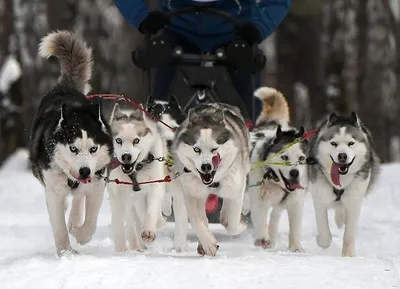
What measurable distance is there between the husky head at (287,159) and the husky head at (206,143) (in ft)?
2.72

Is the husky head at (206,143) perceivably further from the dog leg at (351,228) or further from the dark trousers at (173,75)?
the dark trousers at (173,75)

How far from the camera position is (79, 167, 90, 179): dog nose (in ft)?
13.2

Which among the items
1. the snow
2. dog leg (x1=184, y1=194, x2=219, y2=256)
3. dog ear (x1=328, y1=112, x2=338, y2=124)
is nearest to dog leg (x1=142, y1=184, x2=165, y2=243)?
dog leg (x1=184, y1=194, x2=219, y2=256)

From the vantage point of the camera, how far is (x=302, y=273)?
12.1ft

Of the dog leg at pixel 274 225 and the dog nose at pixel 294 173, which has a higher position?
the dog nose at pixel 294 173

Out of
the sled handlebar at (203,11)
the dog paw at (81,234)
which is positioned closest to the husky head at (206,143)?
the dog paw at (81,234)

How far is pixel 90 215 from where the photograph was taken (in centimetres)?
443

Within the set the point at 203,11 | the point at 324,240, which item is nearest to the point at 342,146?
the point at 324,240

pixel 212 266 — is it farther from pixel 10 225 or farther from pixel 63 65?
pixel 10 225

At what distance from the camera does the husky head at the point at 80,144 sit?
4.07 meters

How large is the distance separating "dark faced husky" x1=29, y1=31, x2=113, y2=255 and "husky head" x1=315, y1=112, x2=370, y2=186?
1.40m

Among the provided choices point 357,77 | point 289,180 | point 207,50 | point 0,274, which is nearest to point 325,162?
point 289,180

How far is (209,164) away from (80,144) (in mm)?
635

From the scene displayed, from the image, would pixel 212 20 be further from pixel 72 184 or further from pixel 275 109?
pixel 72 184
